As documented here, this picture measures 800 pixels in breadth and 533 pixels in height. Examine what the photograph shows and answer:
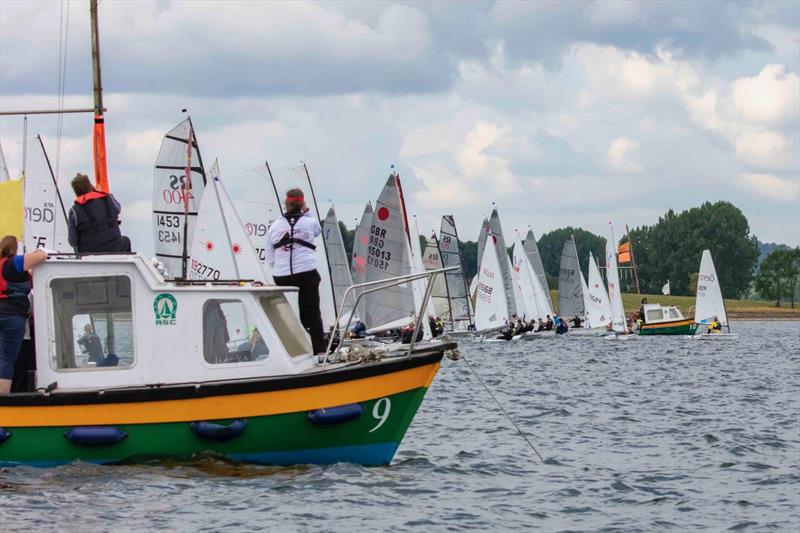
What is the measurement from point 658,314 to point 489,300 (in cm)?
970

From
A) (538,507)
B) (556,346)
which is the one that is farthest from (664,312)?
(538,507)

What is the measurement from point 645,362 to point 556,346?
52.5ft

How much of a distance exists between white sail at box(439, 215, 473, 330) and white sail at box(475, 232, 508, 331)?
615 centimetres

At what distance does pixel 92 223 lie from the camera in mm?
15039

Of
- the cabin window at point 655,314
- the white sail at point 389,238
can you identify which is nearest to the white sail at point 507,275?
the cabin window at point 655,314

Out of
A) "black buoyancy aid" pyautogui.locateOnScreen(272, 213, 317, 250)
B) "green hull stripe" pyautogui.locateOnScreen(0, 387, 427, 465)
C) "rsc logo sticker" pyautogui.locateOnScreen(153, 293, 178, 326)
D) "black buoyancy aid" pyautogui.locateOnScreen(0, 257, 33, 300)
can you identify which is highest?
"black buoyancy aid" pyautogui.locateOnScreen(272, 213, 317, 250)

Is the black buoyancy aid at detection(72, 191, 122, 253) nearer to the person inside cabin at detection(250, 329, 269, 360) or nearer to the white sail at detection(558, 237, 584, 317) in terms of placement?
the person inside cabin at detection(250, 329, 269, 360)

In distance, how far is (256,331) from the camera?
14750 mm

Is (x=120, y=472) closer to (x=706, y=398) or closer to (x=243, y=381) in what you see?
(x=243, y=381)

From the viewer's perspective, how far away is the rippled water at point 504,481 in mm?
13070

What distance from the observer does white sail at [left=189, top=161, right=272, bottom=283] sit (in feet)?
108

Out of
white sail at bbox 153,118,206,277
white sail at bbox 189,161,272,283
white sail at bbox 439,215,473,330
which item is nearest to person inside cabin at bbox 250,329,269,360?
white sail at bbox 189,161,272,283

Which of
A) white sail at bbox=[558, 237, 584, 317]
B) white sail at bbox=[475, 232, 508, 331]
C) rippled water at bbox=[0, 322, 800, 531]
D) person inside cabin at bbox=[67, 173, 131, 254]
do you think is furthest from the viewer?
white sail at bbox=[558, 237, 584, 317]

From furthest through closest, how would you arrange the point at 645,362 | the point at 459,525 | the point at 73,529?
the point at 645,362 → the point at 459,525 → the point at 73,529
